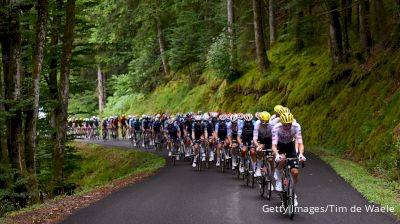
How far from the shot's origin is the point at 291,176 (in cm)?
1017

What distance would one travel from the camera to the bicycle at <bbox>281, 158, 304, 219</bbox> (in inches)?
389

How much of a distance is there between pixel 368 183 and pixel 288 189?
516 cm

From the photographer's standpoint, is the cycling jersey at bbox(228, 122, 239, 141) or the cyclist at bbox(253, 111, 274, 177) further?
the cycling jersey at bbox(228, 122, 239, 141)

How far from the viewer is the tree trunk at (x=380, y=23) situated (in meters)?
23.5

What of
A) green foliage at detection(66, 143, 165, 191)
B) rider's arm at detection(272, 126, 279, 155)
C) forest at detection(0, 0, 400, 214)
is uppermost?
forest at detection(0, 0, 400, 214)

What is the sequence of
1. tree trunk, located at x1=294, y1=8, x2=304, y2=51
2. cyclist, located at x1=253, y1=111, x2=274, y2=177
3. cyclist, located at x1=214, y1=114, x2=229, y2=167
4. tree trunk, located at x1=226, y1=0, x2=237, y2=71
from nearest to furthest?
cyclist, located at x1=253, y1=111, x2=274, y2=177
cyclist, located at x1=214, y1=114, x2=229, y2=167
tree trunk, located at x1=294, y1=8, x2=304, y2=51
tree trunk, located at x1=226, y1=0, x2=237, y2=71

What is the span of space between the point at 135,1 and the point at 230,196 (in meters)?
33.2

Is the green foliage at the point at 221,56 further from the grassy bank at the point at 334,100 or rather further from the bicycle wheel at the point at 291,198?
the bicycle wheel at the point at 291,198

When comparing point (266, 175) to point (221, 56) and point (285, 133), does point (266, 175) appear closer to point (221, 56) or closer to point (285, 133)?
point (285, 133)

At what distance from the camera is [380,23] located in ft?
80.4

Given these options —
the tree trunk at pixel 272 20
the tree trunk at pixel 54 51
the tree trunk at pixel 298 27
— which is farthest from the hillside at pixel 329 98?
the tree trunk at pixel 54 51

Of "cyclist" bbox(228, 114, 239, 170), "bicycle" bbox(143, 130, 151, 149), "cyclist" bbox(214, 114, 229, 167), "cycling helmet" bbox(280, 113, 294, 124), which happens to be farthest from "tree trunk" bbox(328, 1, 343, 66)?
"cycling helmet" bbox(280, 113, 294, 124)

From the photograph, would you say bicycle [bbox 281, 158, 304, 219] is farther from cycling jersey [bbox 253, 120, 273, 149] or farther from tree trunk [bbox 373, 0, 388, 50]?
tree trunk [bbox 373, 0, 388, 50]

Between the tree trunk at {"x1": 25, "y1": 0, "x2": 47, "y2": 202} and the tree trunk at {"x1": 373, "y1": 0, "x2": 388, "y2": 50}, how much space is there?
15.3 m
